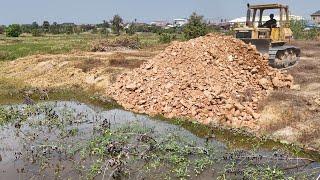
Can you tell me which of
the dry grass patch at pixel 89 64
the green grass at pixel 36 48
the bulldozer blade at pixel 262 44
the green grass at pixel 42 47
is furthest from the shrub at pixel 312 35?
the dry grass patch at pixel 89 64

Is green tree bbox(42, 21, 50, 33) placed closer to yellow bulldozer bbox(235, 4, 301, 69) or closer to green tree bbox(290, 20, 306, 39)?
green tree bbox(290, 20, 306, 39)

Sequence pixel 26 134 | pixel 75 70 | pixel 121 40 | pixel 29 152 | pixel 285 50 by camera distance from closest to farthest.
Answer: pixel 29 152
pixel 26 134
pixel 285 50
pixel 75 70
pixel 121 40

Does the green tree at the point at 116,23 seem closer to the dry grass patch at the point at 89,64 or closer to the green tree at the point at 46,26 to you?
the green tree at the point at 46,26

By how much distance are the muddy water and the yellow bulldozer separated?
8664mm

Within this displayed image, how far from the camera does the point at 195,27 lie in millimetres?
41969

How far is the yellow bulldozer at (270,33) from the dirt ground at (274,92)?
1014mm

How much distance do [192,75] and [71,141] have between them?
666 centimetres

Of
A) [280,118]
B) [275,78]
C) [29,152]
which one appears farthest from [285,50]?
[29,152]

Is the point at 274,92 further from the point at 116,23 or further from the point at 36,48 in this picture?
the point at 116,23

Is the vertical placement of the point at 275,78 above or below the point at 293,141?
above

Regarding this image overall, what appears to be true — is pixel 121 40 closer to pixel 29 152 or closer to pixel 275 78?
pixel 275 78

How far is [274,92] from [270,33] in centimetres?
573

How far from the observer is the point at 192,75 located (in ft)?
58.6

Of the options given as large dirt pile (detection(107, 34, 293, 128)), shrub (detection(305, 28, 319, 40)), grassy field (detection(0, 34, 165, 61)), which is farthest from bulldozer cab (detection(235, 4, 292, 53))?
shrub (detection(305, 28, 319, 40))
